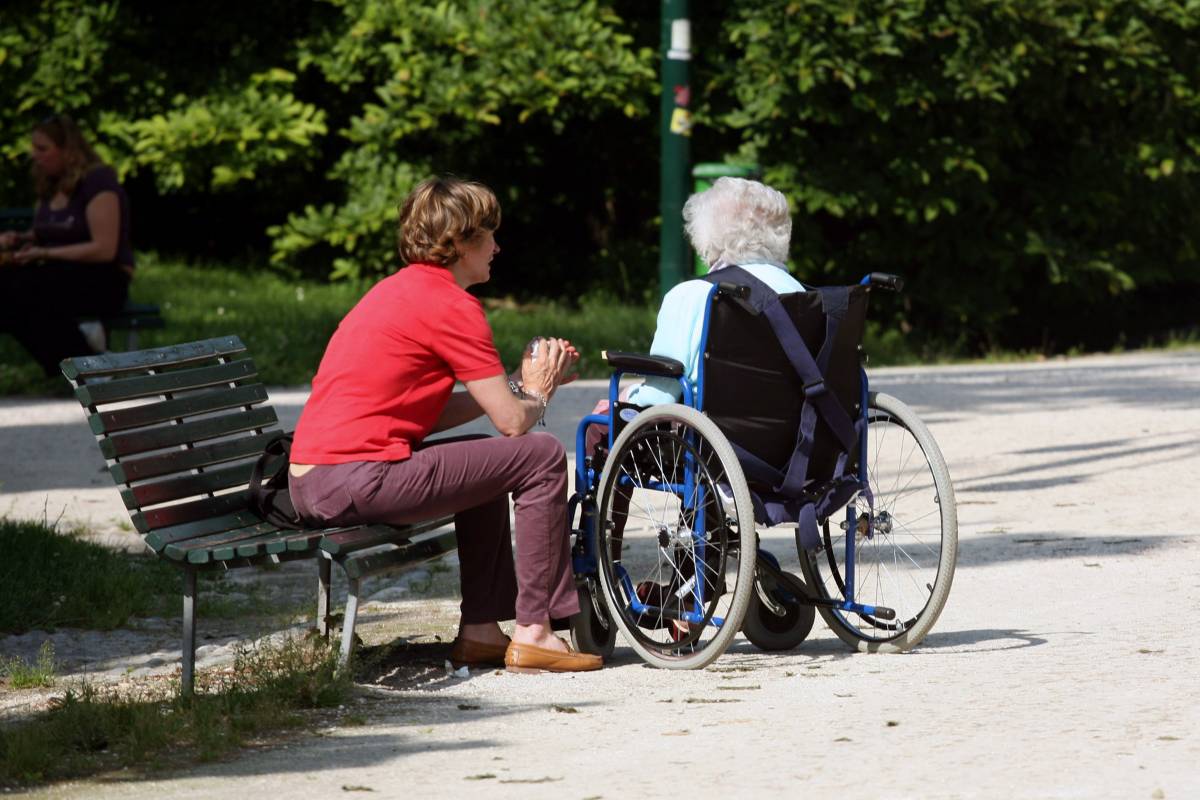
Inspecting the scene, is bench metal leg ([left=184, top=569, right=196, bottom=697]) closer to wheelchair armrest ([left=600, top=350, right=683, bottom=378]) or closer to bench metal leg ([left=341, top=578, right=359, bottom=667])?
bench metal leg ([left=341, top=578, right=359, bottom=667])

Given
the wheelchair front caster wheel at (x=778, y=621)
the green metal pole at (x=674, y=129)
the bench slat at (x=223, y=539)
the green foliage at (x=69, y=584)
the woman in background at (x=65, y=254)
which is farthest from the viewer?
the woman in background at (x=65, y=254)

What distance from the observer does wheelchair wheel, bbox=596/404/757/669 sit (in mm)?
5012

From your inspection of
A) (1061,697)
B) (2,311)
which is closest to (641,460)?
(1061,697)

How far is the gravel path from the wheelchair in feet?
0.43

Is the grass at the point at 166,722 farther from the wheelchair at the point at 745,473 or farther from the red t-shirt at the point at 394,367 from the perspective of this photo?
the wheelchair at the point at 745,473

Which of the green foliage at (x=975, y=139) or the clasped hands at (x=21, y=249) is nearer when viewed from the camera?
the clasped hands at (x=21, y=249)

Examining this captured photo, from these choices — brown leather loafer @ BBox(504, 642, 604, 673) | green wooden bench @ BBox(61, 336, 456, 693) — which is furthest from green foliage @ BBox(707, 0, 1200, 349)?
brown leather loafer @ BBox(504, 642, 604, 673)

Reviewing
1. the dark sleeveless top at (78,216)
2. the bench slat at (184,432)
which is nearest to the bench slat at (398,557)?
the bench slat at (184,432)

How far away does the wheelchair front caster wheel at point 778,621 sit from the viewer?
18.0ft

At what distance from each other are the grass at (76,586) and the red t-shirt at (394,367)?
142 cm

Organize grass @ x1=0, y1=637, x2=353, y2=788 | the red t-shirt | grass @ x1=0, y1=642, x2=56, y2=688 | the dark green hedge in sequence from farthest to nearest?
the dark green hedge
grass @ x1=0, y1=642, x2=56, y2=688
the red t-shirt
grass @ x1=0, y1=637, x2=353, y2=788

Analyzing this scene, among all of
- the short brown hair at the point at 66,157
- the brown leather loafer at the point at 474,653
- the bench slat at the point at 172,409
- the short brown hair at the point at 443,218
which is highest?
the short brown hair at the point at 66,157

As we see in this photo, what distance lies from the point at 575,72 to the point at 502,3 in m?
0.88

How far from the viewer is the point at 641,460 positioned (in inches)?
209
